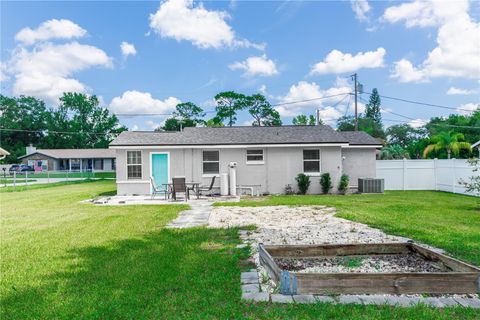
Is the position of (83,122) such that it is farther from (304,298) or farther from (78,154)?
(304,298)

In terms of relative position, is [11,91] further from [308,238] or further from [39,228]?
[308,238]

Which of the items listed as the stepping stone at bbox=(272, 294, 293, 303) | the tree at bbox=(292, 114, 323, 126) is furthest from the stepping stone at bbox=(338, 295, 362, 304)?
the tree at bbox=(292, 114, 323, 126)

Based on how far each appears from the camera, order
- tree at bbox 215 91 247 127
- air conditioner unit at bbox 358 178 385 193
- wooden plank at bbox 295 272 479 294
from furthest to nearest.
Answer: tree at bbox 215 91 247 127 < air conditioner unit at bbox 358 178 385 193 < wooden plank at bbox 295 272 479 294

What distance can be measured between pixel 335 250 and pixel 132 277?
3.03 metres

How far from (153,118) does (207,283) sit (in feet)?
152

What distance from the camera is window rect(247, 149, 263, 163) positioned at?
16797mm

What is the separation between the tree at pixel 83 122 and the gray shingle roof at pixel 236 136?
5328cm

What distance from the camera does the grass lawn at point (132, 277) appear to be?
11.0ft

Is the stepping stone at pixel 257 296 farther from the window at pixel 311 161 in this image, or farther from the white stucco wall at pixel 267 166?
the window at pixel 311 161

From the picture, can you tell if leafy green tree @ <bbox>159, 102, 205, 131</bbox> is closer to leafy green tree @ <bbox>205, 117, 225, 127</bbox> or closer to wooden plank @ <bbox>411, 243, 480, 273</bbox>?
leafy green tree @ <bbox>205, 117, 225, 127</bbox>

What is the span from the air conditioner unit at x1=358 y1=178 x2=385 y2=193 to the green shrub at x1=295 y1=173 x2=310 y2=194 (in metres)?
3.07

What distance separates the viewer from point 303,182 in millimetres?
16453

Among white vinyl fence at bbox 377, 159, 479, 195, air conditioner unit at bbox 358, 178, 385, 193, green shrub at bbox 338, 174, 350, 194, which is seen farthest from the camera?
white vinyl fence at bbox 377, 159, 479, 195

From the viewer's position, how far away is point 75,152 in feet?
177
